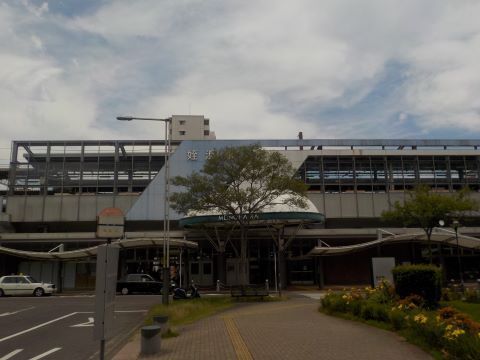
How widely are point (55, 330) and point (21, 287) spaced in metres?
20.4

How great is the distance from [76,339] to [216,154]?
1643 centimetres

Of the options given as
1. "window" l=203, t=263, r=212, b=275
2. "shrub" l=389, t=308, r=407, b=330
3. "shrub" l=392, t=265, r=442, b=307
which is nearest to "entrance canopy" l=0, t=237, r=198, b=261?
"window" l=203, t=263, r=212, b=275

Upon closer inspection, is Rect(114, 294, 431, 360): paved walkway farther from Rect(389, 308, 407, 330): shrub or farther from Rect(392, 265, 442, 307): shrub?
Rect(392, 265, 442, 307): shrub

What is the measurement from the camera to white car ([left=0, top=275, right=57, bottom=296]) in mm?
34188

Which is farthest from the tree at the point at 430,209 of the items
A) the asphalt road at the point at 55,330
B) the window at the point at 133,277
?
the asphalt road at the point at 55,330

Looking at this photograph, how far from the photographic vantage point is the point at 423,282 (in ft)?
55.7

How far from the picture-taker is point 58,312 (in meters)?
22.3

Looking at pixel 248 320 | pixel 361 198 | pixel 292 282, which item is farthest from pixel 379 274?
pixel 361 198

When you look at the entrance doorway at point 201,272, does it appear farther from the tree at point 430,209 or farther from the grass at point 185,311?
the grass at point 185,311

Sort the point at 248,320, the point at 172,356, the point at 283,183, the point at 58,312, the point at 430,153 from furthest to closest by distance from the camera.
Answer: the point at 430,153 < the point at 283,183 < the point at 58,312 < the point at 248,320 < the point at 172,356

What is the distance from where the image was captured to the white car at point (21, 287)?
34188mm

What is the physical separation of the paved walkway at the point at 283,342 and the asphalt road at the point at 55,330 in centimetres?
135

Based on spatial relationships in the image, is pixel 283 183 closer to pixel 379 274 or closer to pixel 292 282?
pixel 379 274

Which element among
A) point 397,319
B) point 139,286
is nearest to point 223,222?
point 139,286
